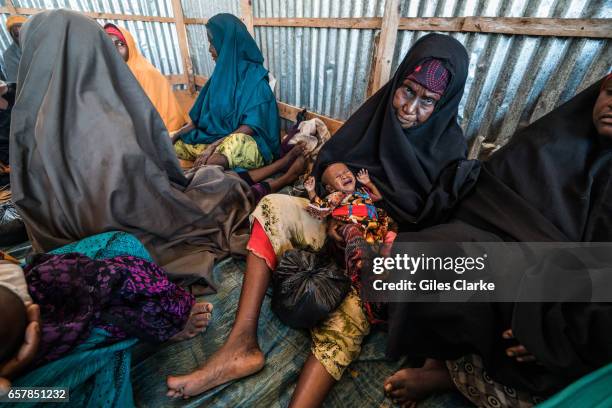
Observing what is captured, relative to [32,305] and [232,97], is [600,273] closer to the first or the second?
[32,305]

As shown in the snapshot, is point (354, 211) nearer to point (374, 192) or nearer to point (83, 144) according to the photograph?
point (374, 192)

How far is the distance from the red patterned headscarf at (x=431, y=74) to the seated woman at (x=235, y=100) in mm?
2065

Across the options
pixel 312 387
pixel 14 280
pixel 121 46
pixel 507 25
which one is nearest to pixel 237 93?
pixel 121 46

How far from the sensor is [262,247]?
1608 mm

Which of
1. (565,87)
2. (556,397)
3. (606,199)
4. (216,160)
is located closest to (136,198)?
(216,160)

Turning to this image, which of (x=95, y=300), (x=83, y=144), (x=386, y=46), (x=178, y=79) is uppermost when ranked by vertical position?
(x=386, y=46)

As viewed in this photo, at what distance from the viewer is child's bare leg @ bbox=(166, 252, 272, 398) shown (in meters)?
1.29

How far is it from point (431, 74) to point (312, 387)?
1813 millimetres

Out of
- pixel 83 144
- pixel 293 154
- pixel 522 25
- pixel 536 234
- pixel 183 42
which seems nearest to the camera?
pixel 536 234

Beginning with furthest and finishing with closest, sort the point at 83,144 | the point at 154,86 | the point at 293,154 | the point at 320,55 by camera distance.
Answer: the point at 154,86, the point at 293,154, the point at 320,55, the point at 83,144

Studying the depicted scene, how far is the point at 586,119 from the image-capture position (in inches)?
51.1

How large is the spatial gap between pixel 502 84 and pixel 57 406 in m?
2.99

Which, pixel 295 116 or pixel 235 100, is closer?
pixel 235 100

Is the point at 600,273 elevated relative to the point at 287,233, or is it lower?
elevated
